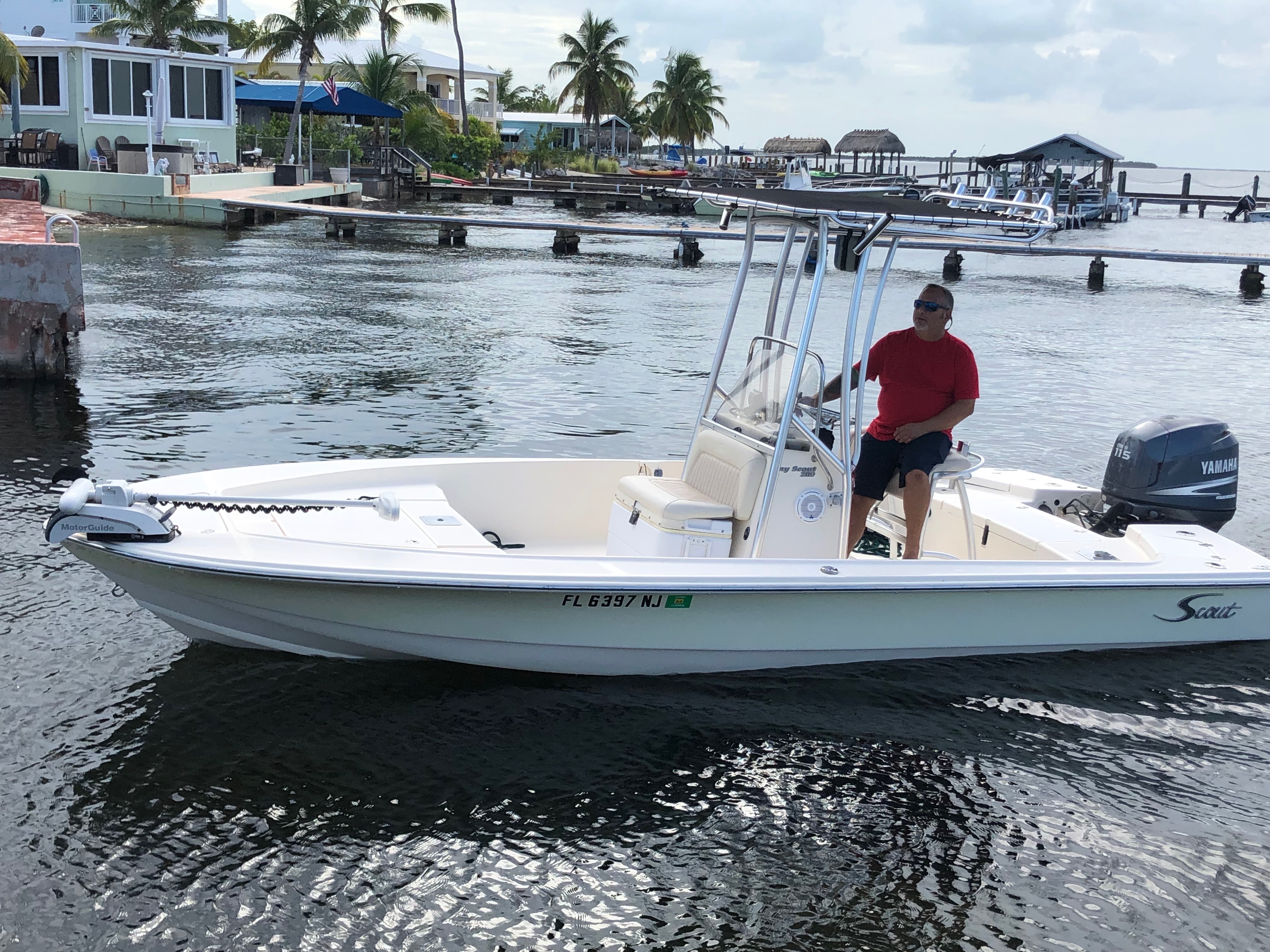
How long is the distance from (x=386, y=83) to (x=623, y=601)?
48.5m

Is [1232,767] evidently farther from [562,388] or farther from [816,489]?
[562,388]

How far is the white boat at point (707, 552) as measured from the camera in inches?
206

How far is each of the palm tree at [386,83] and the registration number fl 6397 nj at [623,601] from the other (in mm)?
44922

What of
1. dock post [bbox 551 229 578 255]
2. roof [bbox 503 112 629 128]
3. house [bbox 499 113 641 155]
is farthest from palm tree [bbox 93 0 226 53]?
roof [bbox 503 112 629 128]

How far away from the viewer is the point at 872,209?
5.50 m

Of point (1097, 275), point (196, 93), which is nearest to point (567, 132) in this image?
point (196, 93)

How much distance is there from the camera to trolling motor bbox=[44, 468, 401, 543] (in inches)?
194

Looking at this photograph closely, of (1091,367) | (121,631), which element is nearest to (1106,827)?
(121,631)

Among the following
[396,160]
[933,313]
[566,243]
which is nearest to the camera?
[933,313]

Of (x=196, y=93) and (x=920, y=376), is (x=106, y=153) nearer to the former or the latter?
(x=196, y=93)

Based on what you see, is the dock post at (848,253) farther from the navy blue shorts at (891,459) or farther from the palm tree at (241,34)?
the palm tree at (241,34)

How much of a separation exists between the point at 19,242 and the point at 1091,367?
523 inches

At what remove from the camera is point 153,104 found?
33.9 m

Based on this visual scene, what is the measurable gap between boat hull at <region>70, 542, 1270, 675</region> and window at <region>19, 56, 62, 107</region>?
31.6 m
